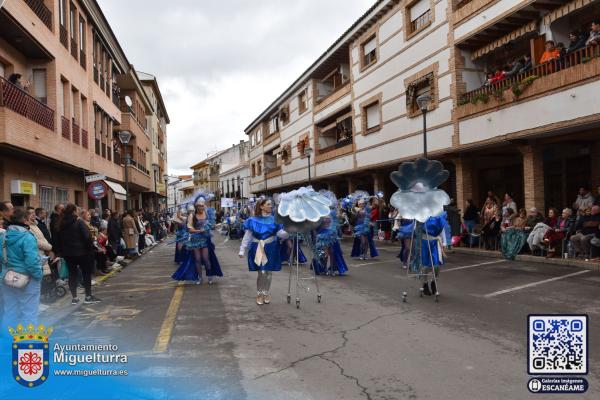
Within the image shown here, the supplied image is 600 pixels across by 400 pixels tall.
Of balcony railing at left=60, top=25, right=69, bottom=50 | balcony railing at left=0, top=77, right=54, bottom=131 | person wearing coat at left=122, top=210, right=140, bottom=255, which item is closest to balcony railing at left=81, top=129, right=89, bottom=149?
balcony railing at left=60, top=25, right=69, bottom=50

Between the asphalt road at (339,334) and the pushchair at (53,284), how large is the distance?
1.43ft

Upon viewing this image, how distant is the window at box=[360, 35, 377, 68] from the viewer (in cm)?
2602

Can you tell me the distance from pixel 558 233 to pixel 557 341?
37.1 feet

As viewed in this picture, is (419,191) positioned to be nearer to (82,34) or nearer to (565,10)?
(565,10)

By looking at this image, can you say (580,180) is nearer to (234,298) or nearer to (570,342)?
(234,298)

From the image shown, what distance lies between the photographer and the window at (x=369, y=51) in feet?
85.4

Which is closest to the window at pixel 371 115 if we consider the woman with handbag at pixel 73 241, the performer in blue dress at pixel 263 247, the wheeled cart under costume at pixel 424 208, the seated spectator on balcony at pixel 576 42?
the seated spectator on balcony at pixel 576 42

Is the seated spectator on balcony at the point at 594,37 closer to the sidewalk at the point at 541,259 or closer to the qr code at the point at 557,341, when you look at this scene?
the sidewalk at the point at 541,259

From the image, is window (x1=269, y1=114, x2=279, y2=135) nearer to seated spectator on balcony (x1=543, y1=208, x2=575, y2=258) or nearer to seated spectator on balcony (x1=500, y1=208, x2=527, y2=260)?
seated spectator on balcony (x1=500, y1=208, x2=527, y2=260)

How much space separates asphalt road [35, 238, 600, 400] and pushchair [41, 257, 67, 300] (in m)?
0.44

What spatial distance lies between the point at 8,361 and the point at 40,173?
14.6 m

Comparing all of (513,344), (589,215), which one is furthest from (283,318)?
(589,215)

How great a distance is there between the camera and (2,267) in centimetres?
659

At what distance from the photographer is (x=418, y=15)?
21828 mm
